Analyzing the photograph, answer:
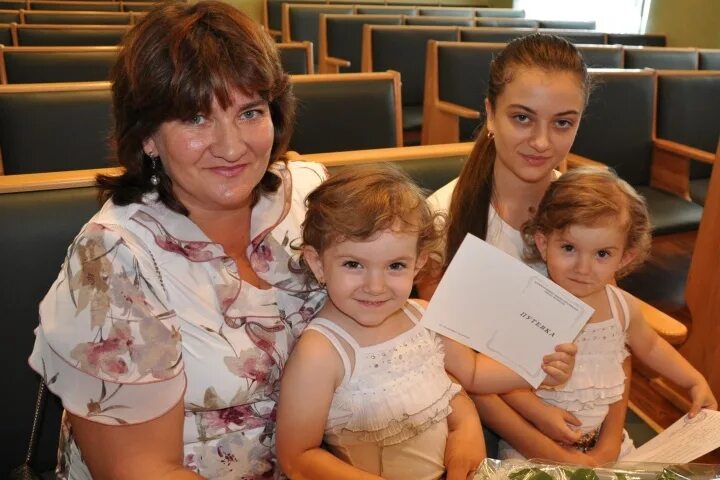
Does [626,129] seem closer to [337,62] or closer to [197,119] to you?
[337,62]

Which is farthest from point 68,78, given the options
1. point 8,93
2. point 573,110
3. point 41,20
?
point 573,110

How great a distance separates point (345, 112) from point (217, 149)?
1412 millimetres

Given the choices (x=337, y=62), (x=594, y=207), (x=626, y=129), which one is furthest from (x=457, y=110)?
(x=594, y=207)

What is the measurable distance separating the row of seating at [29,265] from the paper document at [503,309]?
2.39ft

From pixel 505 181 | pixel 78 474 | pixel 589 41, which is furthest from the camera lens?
pixel 589 41

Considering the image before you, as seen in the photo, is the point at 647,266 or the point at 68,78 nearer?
the point at 68,78

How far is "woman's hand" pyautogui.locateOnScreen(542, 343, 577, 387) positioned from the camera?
1279 mm

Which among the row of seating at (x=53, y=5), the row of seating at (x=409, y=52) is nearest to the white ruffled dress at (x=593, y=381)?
the row of seating at (x=409, y=52)

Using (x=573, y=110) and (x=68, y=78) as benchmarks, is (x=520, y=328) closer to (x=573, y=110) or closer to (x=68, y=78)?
(x=573, y=110)

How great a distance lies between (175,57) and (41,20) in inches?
164

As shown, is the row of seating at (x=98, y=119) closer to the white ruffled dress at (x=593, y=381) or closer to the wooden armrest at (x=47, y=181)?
the wooden armrest at (x=47, y=181)

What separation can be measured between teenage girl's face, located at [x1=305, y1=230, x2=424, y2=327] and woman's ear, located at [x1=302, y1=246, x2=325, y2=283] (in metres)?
0.01

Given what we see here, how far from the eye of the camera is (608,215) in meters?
1.30

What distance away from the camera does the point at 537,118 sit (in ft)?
4.74
